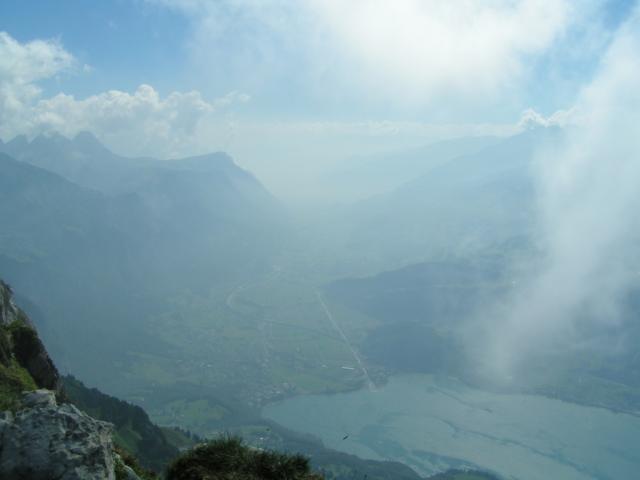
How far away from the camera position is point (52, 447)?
805 cm

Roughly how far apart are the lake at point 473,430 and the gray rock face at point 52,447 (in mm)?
111054

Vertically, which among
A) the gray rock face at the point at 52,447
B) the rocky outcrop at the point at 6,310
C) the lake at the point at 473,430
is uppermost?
the lake at the point at 473,430

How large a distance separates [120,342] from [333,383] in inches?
3581

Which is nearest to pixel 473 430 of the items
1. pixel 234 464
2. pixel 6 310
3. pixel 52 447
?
pixel 6 310

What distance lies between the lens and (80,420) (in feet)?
28.0

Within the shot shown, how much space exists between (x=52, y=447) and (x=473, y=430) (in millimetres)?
130186

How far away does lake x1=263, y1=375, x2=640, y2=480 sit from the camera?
11000cm

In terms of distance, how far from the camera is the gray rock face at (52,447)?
791cm

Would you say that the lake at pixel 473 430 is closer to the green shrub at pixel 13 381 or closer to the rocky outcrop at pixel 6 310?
the rocky outcrop at pixel 6 310

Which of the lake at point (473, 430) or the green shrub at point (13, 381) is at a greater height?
the lake at point (473, 430)

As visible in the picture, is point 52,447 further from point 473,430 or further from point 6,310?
point 473,430

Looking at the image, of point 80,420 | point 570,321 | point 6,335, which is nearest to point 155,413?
point 6,335

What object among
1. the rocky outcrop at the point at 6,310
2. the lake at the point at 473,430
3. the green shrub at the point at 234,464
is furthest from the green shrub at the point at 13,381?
the lake at the point at 473,430

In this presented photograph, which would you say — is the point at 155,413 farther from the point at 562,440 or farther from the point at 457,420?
the point at 562,440
